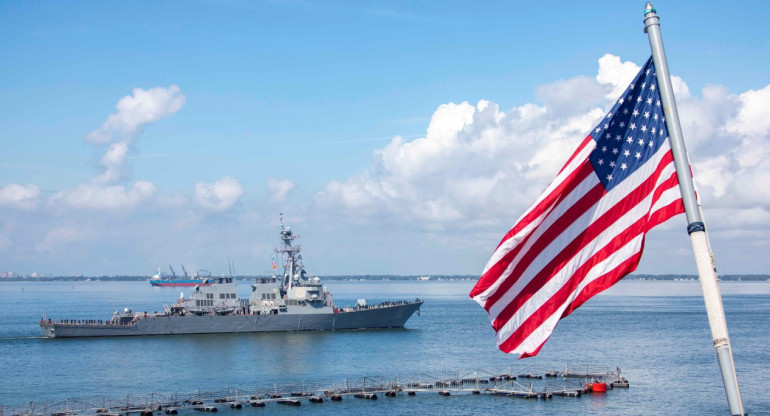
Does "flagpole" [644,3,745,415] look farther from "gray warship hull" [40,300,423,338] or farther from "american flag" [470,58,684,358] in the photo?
"gray warship hull" [40,300,423,338]

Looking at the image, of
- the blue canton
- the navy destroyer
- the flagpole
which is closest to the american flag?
the blue canton

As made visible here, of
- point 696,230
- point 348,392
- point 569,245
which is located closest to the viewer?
point 696,230

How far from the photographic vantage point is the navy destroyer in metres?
89.8

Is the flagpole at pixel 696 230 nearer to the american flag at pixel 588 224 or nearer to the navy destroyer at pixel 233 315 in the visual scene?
the american flag at pixel 588 224

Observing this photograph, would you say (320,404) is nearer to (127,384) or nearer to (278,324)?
(127,384)

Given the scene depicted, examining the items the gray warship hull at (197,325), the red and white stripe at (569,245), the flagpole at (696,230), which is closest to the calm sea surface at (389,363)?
the gray warship hull at (197,325)

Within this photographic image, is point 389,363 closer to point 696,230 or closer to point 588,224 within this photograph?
point 588,224

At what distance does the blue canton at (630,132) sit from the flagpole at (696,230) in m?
1.19

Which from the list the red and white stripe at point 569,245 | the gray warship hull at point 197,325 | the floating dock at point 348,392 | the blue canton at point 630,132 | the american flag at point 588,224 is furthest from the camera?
the gray warship hull at point 197,325

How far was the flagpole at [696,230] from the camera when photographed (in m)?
8.13

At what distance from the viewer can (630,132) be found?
10570 mm

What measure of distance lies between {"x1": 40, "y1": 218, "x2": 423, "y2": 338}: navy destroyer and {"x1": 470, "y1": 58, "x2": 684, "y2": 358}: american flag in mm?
80800

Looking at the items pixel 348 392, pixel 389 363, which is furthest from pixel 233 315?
pixel 348 392

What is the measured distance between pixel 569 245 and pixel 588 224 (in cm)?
45
